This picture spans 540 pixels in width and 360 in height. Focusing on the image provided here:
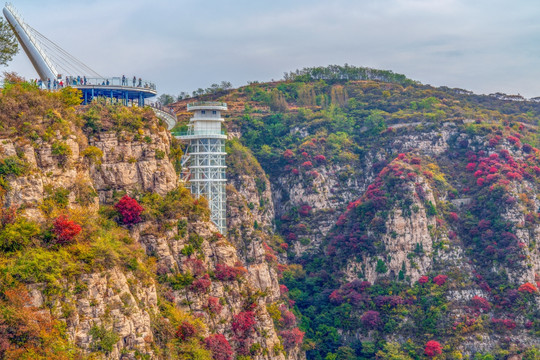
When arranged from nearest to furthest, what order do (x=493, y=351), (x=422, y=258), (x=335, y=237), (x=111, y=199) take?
(x=111, y=199) < (x=493, y=351) < (x=422, y=258) < (x=335, y=237)

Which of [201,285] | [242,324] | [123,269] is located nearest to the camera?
[123,269]

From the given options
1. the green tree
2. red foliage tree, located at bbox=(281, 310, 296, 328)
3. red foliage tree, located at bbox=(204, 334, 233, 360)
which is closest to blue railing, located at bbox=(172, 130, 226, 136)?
red foliage tree, located at bbox=(281, 310, 296, 328)

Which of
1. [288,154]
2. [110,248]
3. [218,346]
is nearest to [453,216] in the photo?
[288,154]

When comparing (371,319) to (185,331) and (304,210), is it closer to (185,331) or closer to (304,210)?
(304,210)

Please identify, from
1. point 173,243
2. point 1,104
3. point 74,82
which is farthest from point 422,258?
point 1,104

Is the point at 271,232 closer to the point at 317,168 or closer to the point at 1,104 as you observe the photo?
the point at 317,168

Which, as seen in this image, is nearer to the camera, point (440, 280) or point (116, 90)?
point (116, 90)

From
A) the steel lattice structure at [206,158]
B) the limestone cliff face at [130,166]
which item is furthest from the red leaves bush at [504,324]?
the limestone cliff face at [130,166]
